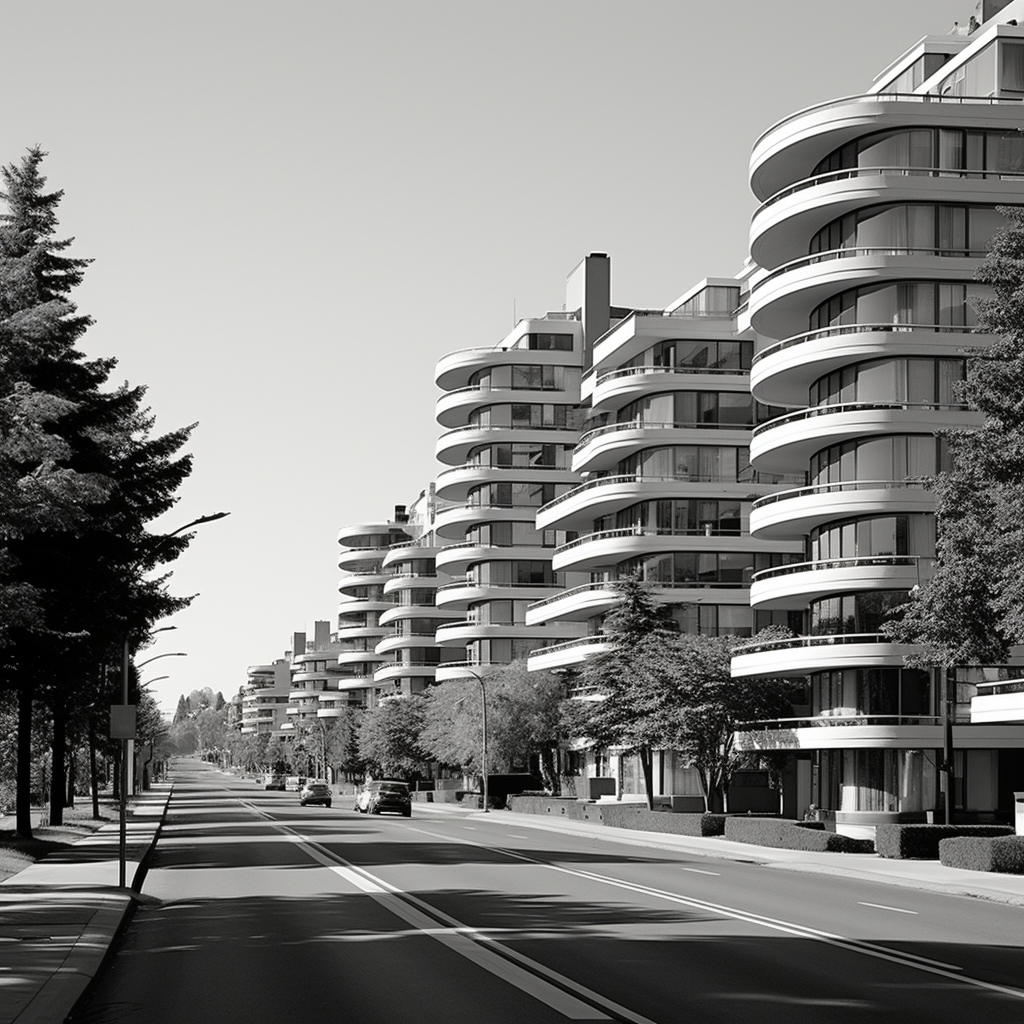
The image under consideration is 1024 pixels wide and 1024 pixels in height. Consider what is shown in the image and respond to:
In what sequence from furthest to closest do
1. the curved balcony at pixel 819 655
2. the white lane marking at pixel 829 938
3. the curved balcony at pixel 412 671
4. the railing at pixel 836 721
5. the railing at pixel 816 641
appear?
the curved balcony at pixel 412 671
the railing at pixel 816 641
the curved balcony at pixel 819 655
the railing at pixel 836 721
the white lane marking at pixel 829 938

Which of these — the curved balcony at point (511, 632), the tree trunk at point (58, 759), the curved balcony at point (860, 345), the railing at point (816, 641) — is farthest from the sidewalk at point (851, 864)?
the curved balcony at point (511, 632)

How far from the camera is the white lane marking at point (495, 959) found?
13.4m

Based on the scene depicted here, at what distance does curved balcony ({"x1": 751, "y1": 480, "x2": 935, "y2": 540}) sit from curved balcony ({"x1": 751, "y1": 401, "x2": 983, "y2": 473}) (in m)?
1.68

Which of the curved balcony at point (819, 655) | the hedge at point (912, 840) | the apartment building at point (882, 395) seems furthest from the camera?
the apartment building at point (882, 395)

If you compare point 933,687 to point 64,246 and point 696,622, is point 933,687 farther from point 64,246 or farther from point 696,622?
point 64,246

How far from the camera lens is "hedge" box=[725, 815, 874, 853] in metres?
42.8

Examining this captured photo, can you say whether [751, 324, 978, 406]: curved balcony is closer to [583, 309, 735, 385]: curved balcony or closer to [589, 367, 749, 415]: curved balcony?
[589, 367, 749, 415]: curved balcony

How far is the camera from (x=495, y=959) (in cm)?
1684

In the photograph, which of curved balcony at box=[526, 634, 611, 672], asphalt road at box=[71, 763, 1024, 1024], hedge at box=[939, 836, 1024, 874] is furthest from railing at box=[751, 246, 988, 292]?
asphalt road at box=[71, 763, 1024, 1024]

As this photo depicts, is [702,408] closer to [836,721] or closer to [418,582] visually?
[836,721]

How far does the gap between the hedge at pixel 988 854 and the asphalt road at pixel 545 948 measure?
4.16 metres

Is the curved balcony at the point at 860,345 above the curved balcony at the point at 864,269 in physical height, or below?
below

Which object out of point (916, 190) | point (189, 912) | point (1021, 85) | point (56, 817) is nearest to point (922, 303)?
point (916, 190)

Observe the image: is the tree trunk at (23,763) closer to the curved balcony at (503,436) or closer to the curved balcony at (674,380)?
the curved balcony at (674,380)
